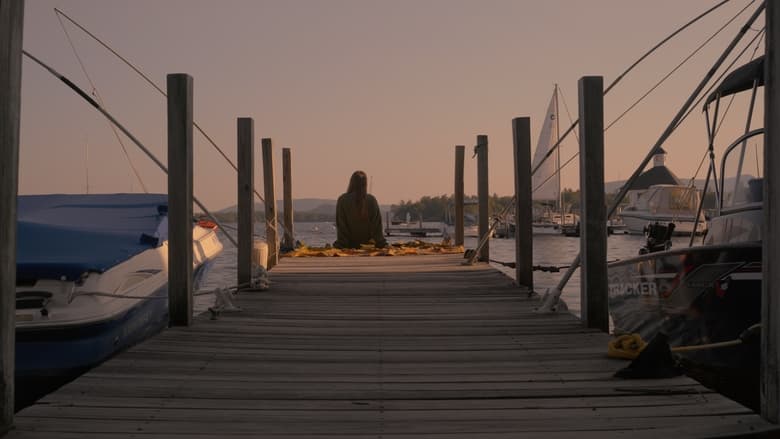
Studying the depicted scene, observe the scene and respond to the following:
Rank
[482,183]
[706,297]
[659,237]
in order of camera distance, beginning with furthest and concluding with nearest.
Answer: [482,183], [659,237], [706,297]

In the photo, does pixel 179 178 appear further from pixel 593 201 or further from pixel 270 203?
pixel 270 203

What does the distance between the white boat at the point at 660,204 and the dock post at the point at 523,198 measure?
37147mm

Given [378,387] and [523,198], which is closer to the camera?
[378,387]

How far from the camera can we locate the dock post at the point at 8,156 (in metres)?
3.01

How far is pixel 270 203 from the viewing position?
12781 millimetres

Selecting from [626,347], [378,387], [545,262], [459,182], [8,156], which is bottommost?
[545,262]

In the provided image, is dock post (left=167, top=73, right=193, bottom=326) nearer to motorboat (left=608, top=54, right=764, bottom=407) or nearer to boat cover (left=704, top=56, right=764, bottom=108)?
motorboat (left=608, top=54, right=764, bottom=407)

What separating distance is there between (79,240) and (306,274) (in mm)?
4243

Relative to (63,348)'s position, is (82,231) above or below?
above

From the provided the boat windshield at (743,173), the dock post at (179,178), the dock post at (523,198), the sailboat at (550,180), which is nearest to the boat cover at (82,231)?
the dock post at (179,178)

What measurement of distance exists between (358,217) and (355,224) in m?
0.17

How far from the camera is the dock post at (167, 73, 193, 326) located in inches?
222

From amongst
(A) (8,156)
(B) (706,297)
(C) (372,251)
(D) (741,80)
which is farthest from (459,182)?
(A) (8,156)

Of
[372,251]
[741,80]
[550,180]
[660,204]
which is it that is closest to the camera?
[741,80]
